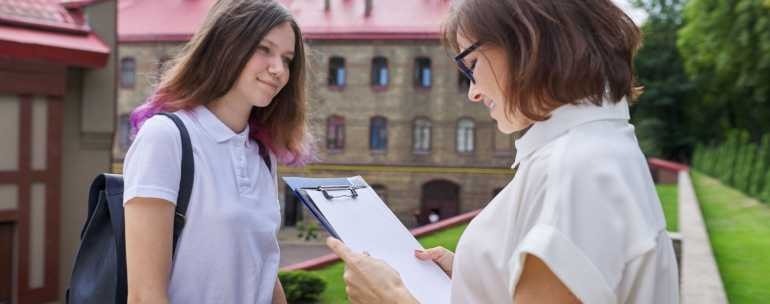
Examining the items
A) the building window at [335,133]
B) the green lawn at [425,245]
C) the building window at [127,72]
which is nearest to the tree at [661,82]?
the building window at [335,133]

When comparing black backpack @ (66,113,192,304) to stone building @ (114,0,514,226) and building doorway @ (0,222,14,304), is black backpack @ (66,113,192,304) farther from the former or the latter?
stone building @ (114,0,514,226)

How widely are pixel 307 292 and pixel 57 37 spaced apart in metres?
5.09

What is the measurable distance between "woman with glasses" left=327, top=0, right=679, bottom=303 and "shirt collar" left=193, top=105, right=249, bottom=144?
0.87m

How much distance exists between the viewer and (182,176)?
2072mm

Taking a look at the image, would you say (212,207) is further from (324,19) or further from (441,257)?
(324,19)

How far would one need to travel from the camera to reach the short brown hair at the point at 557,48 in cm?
144

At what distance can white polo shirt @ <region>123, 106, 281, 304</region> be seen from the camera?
2029mm

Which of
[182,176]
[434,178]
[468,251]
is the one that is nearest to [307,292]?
[182,176]

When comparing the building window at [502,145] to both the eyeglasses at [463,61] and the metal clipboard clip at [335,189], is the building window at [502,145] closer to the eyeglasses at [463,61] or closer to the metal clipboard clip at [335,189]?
the metal clipboard clip at [335,189]

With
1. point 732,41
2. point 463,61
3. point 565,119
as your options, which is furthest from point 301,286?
point 732,41

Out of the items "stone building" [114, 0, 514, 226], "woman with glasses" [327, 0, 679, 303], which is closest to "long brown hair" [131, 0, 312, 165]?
"woman with glasses" [327, 0, 679, 303]

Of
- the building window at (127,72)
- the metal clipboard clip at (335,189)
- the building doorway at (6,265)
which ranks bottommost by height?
the building doorway at (6,265)

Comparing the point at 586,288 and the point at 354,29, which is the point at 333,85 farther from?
the point at 586,288

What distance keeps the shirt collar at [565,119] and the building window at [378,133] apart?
101 feet
